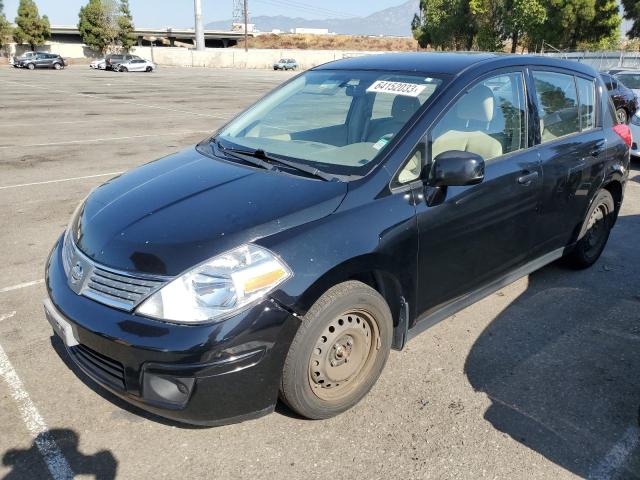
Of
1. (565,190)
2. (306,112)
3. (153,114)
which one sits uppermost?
(306,112)

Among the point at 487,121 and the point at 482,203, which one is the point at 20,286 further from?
A: the point at 487,121

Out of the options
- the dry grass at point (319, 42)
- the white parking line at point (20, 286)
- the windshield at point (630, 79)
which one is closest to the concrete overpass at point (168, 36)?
the dry grass at point (319, 42)

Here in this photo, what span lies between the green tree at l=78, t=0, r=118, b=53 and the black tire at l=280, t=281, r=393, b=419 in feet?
260

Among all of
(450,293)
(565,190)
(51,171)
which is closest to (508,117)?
(565,190)

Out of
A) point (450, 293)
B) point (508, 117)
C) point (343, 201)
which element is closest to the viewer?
point (343, 201)

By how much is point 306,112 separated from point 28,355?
2.39 meters

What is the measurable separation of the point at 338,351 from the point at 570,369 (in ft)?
5.17

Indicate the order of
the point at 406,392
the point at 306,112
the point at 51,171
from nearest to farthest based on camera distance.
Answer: the point at 406,392, the point at 306,112, the point at 51,171

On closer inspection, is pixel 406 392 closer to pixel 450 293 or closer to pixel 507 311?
pixel 450 293

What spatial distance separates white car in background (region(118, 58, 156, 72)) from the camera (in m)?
48.7

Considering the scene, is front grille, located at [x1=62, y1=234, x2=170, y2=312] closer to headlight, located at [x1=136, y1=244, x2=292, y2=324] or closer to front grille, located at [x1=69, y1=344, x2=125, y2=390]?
headlight, located at [x1=136, y1=244, x2=292, y2=324]

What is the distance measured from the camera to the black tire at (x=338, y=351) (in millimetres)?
2541

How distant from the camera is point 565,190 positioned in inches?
158

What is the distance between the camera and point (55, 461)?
2520 millimetres
